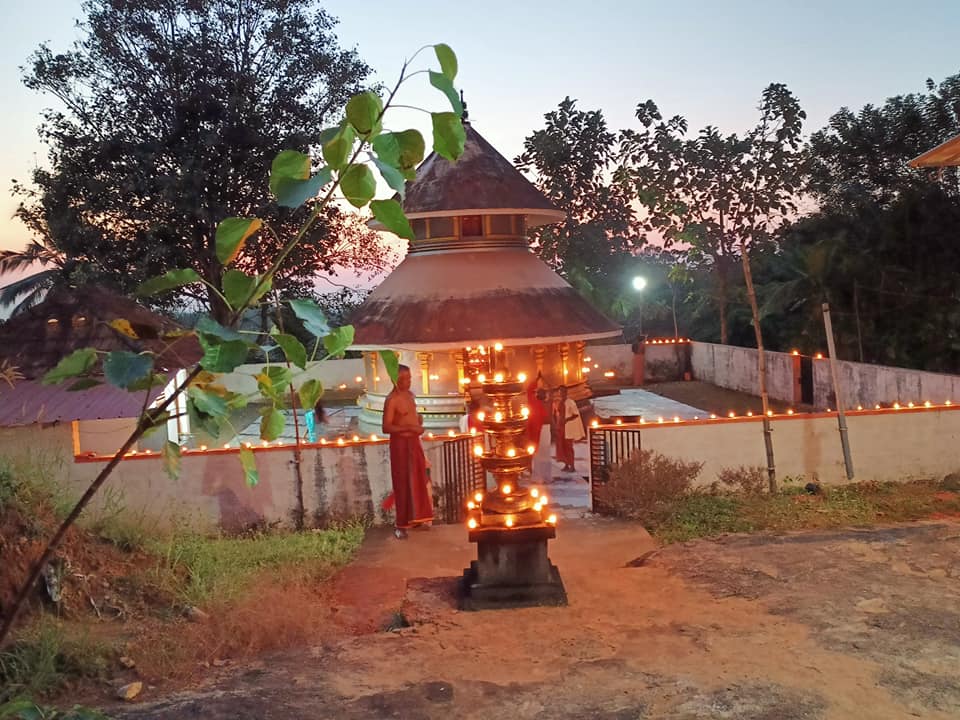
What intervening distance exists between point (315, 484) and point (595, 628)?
4399 millimetres

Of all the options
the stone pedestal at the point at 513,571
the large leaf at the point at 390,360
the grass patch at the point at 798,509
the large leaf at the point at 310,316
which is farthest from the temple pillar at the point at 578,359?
the large leaf at the point at 310,316

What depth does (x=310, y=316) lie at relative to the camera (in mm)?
1556

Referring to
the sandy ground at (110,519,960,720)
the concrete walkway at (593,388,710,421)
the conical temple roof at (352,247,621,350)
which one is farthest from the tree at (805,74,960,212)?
the sandy ground at (110,519,960,720)

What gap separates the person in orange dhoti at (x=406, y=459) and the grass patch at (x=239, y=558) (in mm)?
617

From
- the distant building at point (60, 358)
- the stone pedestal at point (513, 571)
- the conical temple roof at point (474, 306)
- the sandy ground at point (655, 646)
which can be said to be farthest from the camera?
the conical temple roof at point (474, 306)

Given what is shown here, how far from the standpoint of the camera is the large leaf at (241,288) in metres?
1.39

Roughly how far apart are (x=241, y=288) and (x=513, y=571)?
5.89 metres

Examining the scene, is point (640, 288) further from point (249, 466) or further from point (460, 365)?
point (249, 466)

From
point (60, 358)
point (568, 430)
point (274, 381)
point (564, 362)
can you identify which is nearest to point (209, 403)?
point (274, 381)

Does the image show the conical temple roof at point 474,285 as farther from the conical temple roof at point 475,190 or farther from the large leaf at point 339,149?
the large leaf at point 339,149

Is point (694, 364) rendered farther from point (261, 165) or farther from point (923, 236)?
point (261, 165)

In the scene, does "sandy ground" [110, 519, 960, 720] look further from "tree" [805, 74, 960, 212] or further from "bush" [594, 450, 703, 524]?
"tree" [805, 74, 960, 212]

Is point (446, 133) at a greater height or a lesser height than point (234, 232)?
greater

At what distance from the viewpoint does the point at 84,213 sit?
19.0m
